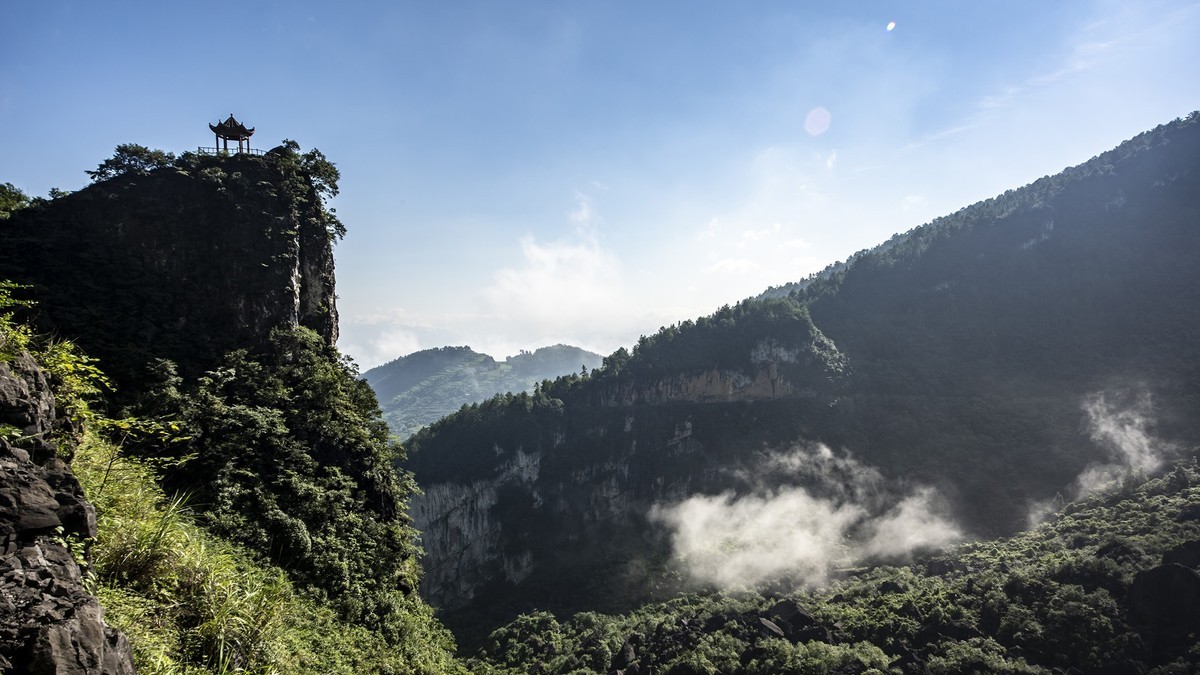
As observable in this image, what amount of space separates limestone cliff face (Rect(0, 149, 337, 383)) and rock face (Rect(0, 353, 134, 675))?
16593 mm

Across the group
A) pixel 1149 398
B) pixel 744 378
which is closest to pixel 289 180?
pixel 744 378

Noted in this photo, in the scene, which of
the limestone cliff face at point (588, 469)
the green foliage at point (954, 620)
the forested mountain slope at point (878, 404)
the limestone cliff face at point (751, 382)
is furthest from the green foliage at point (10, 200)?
the limestone cliff face at point (751, 382)

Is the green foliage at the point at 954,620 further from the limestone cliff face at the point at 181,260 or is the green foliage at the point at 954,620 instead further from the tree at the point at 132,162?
the tree at the point at 132,162

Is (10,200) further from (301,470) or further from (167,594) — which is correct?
(167,594)

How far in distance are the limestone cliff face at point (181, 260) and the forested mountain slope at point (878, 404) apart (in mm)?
55970

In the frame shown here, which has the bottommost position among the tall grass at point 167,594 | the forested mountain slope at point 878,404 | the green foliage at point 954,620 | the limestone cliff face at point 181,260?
the green foliage at point 954,620

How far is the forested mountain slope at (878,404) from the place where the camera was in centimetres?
7094

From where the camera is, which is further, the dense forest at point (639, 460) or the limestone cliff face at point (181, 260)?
the limestone cliff face at point (181, 260)

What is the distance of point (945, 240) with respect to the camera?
11738 cm

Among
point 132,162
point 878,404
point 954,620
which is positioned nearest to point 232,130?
point 132,162

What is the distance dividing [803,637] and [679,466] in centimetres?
4724

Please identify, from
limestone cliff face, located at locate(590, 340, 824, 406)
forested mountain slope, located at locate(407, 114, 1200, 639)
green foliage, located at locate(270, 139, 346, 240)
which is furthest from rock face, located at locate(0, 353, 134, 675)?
limestone cliff face, located at locate(590, 340, 824, 406)

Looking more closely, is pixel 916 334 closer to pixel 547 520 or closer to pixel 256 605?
pixel 547 520

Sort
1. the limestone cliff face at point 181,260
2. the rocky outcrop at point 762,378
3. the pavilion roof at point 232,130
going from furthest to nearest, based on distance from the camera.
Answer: the rocky outcrop at point 762,378
the pavilion roof at point 232,130
the limestone cliff face at point 181,260
